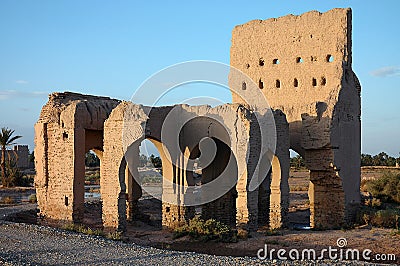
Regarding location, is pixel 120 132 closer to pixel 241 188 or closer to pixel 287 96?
pixel 241 188

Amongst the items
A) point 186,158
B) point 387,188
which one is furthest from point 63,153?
point 387,188

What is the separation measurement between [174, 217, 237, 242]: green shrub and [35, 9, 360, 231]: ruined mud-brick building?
1.00 m

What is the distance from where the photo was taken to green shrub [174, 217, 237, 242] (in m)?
12.8

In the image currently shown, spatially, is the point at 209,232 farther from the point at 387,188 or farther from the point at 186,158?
the point at 387,188

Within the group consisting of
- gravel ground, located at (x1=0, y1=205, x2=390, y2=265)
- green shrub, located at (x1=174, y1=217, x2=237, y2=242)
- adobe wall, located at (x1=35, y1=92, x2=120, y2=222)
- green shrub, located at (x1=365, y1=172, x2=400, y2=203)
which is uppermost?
adobe wall, located at (x1=35, y1=92, x2=120, y2=222)

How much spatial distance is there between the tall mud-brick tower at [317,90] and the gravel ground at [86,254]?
852cm

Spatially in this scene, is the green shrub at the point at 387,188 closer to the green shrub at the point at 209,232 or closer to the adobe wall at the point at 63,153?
the green shrub at the point at 209,232

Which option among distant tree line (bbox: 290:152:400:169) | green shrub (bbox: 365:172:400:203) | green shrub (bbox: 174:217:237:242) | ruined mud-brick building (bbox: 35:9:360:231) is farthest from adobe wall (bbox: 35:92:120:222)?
distant tree line (bbox: 290:152:400:169)

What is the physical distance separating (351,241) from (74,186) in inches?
333

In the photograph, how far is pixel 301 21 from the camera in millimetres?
18672

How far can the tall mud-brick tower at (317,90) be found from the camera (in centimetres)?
1684

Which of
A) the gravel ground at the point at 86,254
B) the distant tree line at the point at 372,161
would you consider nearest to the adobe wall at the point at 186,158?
the gravel ground at the point at 86,254

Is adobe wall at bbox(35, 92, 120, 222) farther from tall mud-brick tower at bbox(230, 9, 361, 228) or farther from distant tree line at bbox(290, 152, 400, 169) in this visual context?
distant tree line at bbox(290, 152, 400, 169)

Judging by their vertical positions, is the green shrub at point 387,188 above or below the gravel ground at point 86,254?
above
